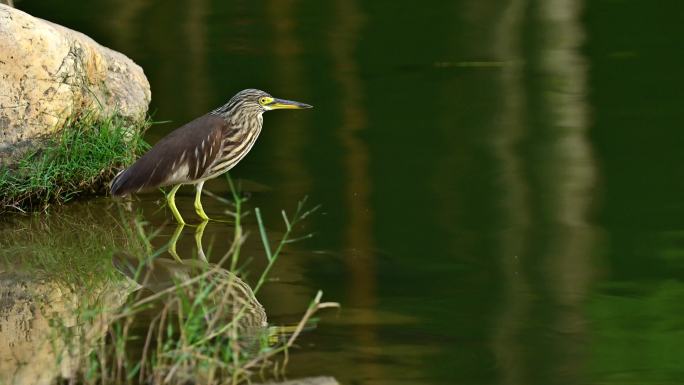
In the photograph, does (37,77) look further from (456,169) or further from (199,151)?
(456,169)

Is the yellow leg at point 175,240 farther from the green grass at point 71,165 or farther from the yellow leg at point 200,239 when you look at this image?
the green grass at point 71,165

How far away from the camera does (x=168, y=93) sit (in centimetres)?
1353

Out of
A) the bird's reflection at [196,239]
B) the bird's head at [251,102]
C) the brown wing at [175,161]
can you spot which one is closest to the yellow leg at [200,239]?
the bird's reflection at [196,239]

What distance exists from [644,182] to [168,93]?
4.92 metres

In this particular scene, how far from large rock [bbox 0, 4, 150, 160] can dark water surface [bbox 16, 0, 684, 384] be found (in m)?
0.65

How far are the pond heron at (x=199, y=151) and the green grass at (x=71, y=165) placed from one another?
0.45 metres

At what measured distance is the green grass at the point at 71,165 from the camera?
9867 millimetres

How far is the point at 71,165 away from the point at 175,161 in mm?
811

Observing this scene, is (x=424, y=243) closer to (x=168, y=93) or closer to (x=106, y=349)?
(x=106, y=349)

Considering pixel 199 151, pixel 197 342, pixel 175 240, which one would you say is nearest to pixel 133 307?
pixel 197 342

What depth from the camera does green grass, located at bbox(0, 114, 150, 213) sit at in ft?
32.4

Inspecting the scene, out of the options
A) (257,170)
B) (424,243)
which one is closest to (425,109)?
(257,170)

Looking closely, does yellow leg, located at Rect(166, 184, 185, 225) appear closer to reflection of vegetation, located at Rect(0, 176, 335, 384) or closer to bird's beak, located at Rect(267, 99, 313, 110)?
reflection of vegetation, located at Rect(0, 176, 335, 384)

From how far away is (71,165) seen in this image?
9977mm
